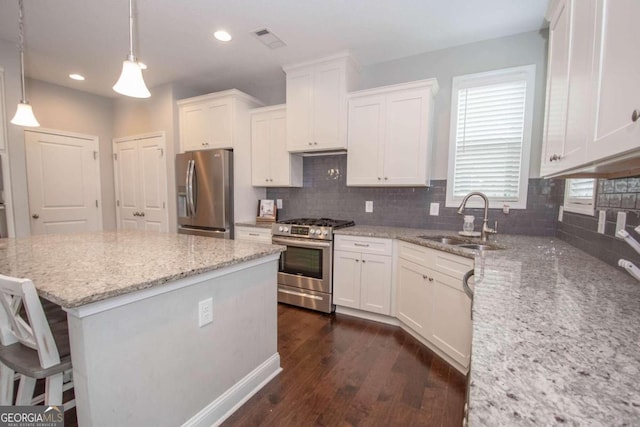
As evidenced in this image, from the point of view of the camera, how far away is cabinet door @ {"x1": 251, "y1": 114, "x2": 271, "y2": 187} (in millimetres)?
3566

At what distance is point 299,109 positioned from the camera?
320 centimetres

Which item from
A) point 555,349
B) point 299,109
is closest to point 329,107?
point 299,109

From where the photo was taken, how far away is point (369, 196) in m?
3.29

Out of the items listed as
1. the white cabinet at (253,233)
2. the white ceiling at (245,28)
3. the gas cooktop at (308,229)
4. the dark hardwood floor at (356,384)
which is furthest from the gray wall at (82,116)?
the dark hardwood floor at (356,384)

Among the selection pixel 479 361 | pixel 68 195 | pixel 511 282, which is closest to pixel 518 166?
pixel 511 282

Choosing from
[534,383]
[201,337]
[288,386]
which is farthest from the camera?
[288,386]

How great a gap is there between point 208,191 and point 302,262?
1.52 m

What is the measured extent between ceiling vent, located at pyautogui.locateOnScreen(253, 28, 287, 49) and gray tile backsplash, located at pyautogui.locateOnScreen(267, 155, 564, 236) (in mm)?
1303

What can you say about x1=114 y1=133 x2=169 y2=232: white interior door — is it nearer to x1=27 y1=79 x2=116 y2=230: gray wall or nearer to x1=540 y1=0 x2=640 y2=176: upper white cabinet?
x1=27 y1=79 x2=116 y2=230: gray wall

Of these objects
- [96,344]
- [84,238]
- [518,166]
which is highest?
[518,166]

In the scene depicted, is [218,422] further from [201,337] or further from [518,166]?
[518,166]

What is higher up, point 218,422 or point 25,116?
point 25,116

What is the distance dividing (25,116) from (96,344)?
2.20 metres

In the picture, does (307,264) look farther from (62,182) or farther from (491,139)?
(62,182)
